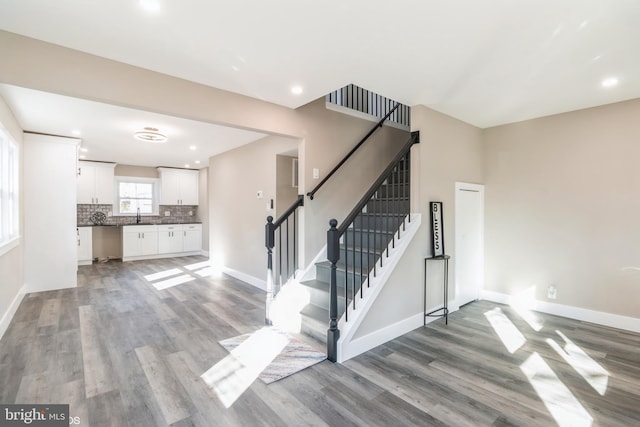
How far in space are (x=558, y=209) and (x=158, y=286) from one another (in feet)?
20.3

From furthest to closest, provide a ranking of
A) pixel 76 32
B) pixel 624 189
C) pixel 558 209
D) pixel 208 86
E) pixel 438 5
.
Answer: pixel 558 209
pixel 624 189
pixel 208 86
pixel 76 32
pixel 438 5

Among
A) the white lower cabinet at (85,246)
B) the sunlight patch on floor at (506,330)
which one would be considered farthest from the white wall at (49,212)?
the sunlight patch on floor at (506,330)

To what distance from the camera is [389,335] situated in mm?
3072

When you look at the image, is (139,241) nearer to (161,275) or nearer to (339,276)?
(161,275)

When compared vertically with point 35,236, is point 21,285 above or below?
below

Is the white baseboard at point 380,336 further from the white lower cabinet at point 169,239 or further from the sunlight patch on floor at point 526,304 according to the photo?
the white lower cabinet at point 169,239

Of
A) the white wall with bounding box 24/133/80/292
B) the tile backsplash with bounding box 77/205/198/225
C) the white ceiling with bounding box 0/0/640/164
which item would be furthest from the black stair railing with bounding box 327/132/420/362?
the tile backsplash with bounding box 77/205/198/225

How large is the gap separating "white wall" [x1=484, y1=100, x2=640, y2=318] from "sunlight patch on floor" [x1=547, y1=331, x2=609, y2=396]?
100 cm

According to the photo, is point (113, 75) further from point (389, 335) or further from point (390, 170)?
point (389, 335)

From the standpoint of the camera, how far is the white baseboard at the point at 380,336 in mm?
2727

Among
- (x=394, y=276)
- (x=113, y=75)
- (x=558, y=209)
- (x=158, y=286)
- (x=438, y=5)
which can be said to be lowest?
(x=158, y=286)

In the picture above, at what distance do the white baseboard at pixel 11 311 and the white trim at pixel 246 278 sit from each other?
300 cm

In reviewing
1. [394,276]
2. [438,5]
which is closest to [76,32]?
[438,5]

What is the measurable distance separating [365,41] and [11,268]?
5.01 meters
